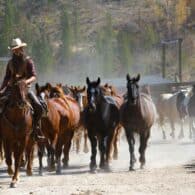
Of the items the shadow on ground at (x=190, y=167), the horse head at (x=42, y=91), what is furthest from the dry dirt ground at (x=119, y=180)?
the horse head at (x=42, y=91)

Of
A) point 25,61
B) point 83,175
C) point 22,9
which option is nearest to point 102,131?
point 83,175

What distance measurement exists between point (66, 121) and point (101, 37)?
104102 mm

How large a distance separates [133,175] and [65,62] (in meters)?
106

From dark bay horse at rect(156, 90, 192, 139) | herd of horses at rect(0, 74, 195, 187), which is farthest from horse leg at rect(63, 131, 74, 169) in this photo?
dark bay horse at rect(156, 90, 192, 139)

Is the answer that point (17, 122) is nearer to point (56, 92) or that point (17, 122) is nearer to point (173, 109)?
point (56, 92)

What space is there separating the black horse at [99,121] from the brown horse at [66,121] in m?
0.50

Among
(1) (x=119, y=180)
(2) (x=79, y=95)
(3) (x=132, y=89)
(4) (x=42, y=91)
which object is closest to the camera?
(1) (x=119, y=180)

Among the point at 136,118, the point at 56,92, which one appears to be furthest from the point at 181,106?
the point at 136,118

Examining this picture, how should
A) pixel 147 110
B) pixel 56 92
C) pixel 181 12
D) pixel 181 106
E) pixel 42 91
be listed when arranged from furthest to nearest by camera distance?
1. pixel 181 12
2. pixel 181 106
3. pixel 56 92
4. pixel 147 110
5. pixel 42 91

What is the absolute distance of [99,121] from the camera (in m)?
19.6

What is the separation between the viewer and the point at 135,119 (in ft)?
64.3

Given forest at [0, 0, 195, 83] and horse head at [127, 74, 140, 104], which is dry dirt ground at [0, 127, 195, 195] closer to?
horse head at [127, 74, 140, 104]

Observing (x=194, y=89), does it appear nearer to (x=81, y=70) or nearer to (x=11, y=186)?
(x=11, y=186)

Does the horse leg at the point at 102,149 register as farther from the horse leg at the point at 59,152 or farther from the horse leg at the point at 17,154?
the horse leg at the point at 17,154
